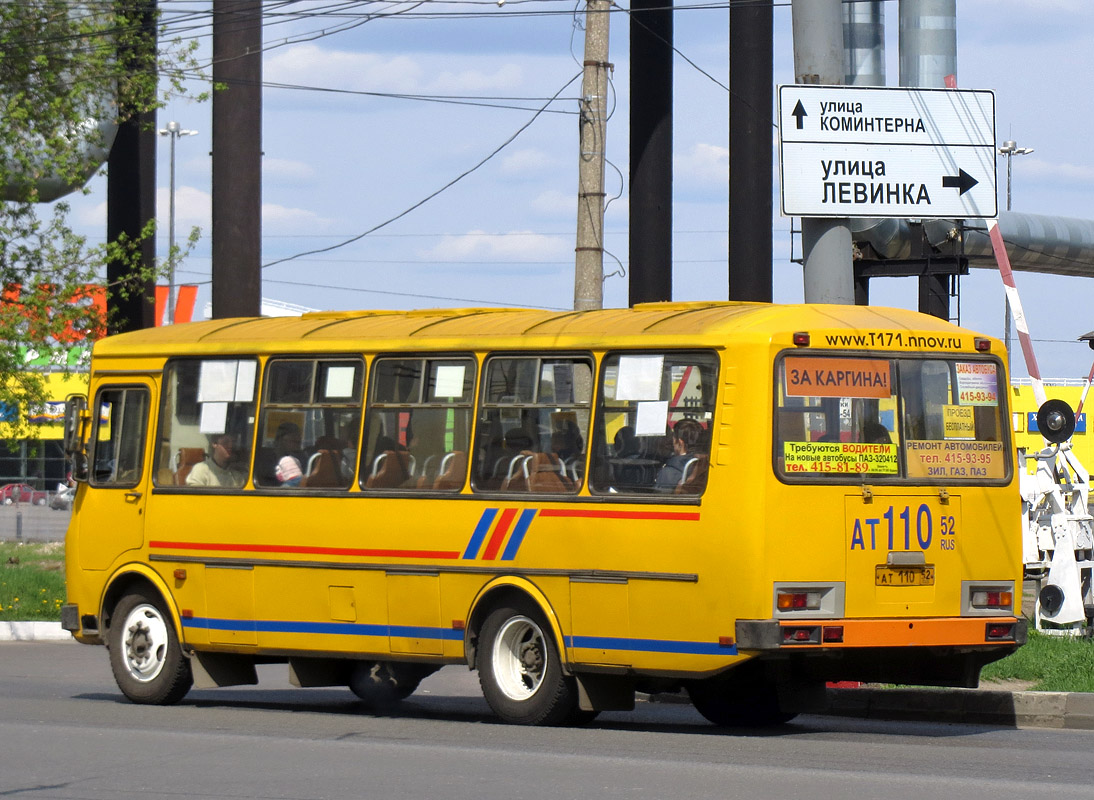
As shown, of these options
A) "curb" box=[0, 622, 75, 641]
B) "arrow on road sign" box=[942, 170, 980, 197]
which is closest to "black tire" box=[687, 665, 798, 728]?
"arrow on road sign" box=[942, 170, 980, 197]

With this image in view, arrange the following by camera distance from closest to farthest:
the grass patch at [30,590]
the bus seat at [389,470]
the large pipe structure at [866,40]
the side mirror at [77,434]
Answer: the bus seat at [389,470]
the side mirror at [77,434]
the grass patch at [30,590]
the large pipe structure at [866,40]

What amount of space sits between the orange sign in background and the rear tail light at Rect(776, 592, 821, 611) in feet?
3.78

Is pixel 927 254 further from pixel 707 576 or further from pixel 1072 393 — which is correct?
pixel 1072 393

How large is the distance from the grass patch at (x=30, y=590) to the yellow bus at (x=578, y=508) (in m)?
8.29

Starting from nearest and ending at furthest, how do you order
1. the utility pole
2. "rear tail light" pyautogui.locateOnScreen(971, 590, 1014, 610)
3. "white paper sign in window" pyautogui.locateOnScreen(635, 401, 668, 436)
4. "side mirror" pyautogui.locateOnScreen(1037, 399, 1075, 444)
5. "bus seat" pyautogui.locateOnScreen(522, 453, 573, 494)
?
1. "white paper sign in window" pyautogui.locateOnScreen(635, 401, 668, 436)
2. "rear tail light" pyautogui.locateOnScreen(971, 590, 1014, 610)
3. "bus seat" pyautogui.locateOnScreen(522, 453, 573, 494)
4. "side mirror" pyautogui.locateOnScreen(1037, 399, 1075, 444)
5. the utility pole

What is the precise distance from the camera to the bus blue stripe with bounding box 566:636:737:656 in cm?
1071

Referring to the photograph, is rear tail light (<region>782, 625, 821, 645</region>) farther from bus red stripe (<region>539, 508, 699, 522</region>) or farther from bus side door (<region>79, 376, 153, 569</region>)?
bus side door (<region>79, 376, 153, 569</region>)

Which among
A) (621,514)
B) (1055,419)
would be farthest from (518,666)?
(1055,419)

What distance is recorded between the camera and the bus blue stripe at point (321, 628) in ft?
40.0

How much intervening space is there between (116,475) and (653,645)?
5.10 metres

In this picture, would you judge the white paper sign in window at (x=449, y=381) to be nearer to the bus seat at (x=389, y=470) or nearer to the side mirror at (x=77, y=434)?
the bus seat at (x=389, y=470)

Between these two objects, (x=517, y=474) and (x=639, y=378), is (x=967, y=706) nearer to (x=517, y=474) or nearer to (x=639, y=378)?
(x=639, y=378)

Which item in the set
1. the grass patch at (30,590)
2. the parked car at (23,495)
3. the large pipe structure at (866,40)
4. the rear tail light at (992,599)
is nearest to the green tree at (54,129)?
the grass patch at (30,590)

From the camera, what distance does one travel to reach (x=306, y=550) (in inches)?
505
